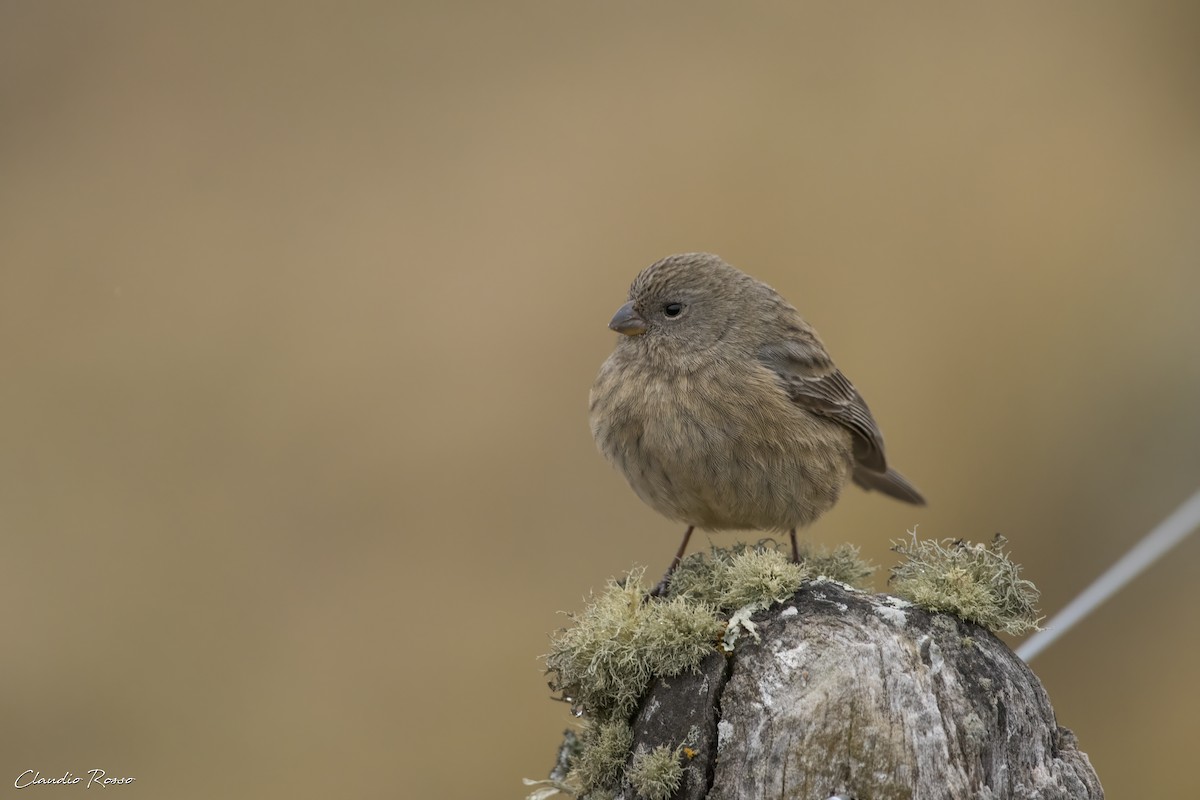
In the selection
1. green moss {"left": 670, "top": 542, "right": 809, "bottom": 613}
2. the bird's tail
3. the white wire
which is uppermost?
the bird's tail

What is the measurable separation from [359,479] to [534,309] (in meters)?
1.42

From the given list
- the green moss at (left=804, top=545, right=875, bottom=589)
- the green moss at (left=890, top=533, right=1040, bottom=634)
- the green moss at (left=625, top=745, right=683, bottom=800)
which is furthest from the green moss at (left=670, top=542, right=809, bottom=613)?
the green moss at (left=804, top=545, right=875, bottom=589)

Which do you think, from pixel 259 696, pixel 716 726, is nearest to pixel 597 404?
pixel 716 726

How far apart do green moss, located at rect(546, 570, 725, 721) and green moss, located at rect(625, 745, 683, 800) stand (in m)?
0.22

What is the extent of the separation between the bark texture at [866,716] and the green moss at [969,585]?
5 cm

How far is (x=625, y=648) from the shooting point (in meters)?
2.86

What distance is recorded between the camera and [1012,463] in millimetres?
6824

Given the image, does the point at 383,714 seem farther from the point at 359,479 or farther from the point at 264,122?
the point at 264,122

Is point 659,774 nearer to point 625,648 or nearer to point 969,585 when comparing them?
point 625,648

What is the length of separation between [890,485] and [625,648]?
2.91 metres

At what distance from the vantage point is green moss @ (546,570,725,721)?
A: 2805 millimetres

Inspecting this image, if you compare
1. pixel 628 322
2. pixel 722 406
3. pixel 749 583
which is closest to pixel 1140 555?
pixel 722 406

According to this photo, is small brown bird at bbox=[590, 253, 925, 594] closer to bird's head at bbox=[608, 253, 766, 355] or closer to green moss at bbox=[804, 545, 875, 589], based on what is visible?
bird's head at bbox=[608, 253, 766, 355]

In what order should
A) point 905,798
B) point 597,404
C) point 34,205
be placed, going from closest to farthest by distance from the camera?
point 905,798
point 597,404
point 34,205
